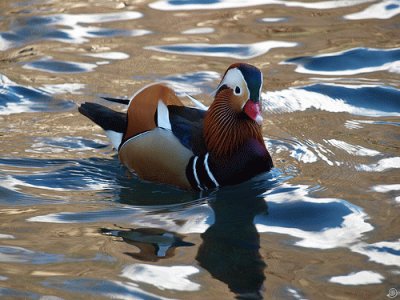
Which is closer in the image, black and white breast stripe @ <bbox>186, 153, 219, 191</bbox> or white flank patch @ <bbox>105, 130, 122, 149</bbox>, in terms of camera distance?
black and white breast stripe @ <bbox>186, 153, 219, 191</bbox>

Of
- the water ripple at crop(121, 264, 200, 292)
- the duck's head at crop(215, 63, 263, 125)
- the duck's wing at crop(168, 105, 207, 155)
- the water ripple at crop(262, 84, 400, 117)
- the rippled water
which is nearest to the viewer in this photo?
the water ripple at crop(121, 264, 200, 292)

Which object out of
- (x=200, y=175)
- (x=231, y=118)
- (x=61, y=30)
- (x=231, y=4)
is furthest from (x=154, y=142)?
(x=231, y=4)

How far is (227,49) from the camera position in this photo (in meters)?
7.92

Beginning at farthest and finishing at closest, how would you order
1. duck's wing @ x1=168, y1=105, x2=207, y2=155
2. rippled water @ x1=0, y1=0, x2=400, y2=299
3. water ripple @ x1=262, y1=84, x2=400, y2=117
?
1. water ripple @ x1=262, y1=84, x2=400, y2=117
2. duck's wing @ x1=168, y1=105, x2=207, y2=155
3. rippled water @ x1=0, y1=0, x2=400, y2=299

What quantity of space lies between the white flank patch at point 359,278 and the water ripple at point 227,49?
12.7 ft

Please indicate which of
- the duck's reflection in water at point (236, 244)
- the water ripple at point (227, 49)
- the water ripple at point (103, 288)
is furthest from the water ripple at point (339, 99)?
the water ripple at point (103, 288)

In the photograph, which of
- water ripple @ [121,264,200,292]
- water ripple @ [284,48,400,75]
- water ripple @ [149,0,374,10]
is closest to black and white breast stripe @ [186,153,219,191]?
water ripple @ [121,264,200,292]

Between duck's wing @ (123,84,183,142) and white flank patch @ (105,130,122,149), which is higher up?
duck's wing @ (123,84,183,142)

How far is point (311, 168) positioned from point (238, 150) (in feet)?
1.52

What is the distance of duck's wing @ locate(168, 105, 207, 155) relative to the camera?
213 inches

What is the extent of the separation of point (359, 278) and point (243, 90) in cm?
157

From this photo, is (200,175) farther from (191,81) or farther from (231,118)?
(191,81)

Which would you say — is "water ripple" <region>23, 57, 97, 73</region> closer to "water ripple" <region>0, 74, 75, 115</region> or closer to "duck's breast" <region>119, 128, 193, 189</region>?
"water ripple" <region>0, 74, 75, 115</region>

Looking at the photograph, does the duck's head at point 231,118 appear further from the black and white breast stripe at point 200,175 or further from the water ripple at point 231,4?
the water ripple at point 231,4
